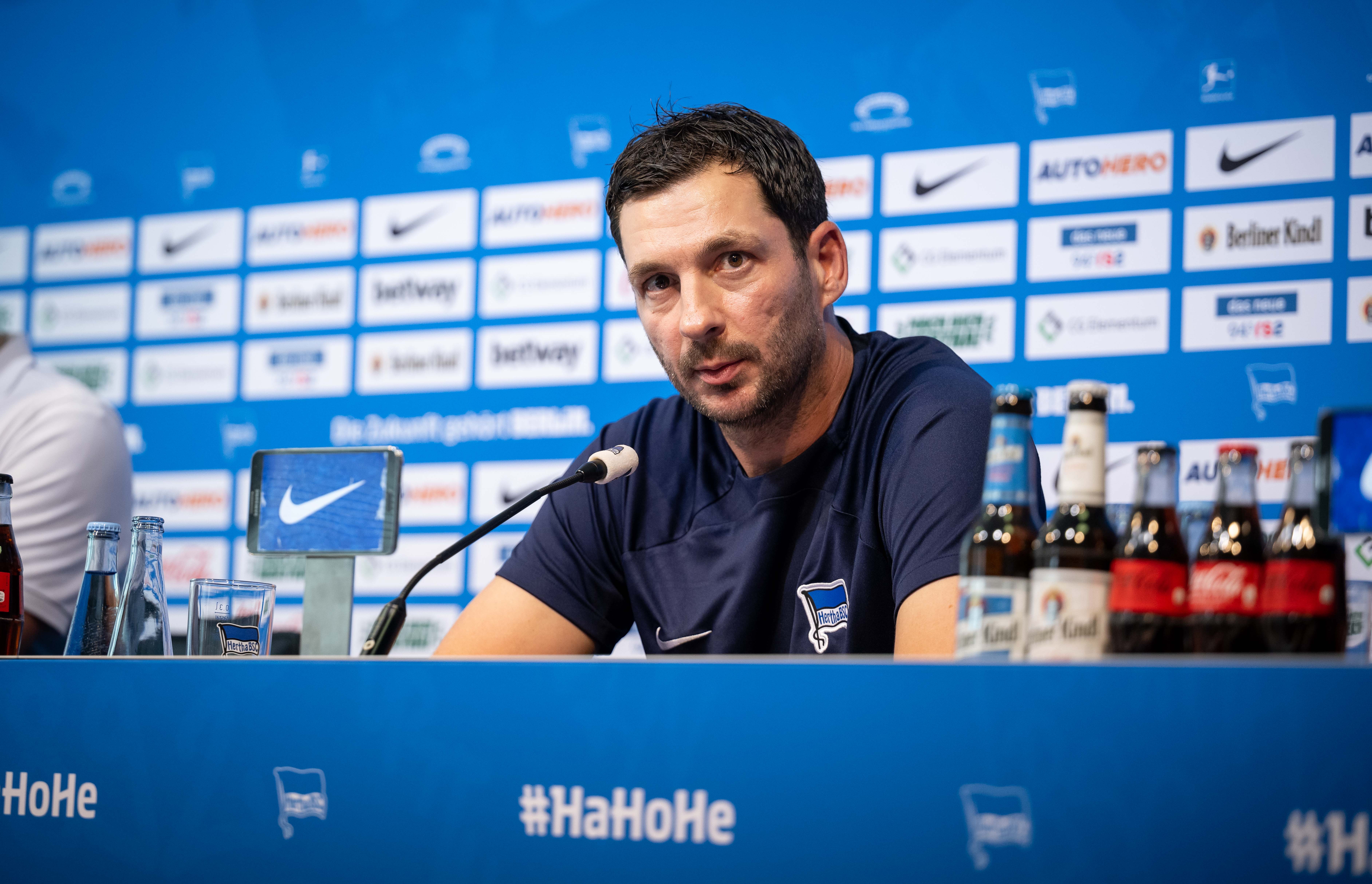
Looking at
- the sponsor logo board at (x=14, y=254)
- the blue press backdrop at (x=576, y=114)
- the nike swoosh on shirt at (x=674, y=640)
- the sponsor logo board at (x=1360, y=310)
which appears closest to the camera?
the nike swoosh on shirt at (x=674, y=640)

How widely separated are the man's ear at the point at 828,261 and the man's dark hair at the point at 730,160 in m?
0.02

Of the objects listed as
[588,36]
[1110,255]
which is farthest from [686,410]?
[588,36]

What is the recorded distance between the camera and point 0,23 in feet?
10.8

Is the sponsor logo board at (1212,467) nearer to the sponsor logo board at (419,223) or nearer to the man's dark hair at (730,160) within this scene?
the man's dark hair at (730,160)

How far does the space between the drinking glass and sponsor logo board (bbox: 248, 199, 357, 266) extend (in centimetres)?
207

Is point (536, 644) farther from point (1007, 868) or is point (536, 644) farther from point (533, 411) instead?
point (533, 411)

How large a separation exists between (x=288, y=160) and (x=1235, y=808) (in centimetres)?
292

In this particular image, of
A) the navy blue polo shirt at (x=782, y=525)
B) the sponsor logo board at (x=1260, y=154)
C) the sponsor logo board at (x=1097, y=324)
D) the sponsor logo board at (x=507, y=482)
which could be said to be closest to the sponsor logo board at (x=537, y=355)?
the sponsor logo board at (x=507, y=482)

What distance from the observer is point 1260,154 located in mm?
2275

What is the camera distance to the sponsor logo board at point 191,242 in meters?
3.07

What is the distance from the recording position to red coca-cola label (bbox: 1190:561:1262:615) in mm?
672

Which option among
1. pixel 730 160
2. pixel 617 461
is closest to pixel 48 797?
pixel 617 461

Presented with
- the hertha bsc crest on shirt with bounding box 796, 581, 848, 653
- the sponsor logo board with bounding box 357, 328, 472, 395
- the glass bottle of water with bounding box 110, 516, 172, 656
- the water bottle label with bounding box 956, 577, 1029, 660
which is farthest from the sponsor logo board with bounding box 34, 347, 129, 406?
the water bottle label with bounding box 956, 577, 1029, 660

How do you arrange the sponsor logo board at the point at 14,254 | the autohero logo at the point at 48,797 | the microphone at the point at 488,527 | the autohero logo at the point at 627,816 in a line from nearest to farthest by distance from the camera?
the autohero logo at the point at 627,816, the autohero logo at the point at 48,797, the microphone at the point at 488,527, the sponsor logo board at the point at 14,254
